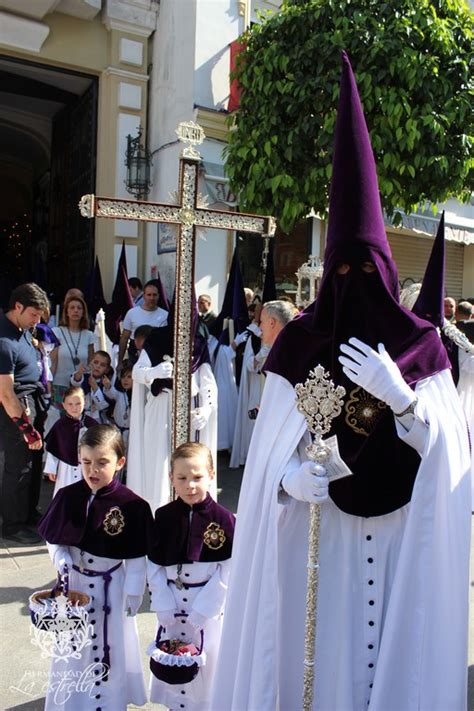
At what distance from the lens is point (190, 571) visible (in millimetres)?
2723

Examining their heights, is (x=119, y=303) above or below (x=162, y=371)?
above

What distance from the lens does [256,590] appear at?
91.4 inches

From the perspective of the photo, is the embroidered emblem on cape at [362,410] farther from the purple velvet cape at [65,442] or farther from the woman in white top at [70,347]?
the woman in white top at [70,347]

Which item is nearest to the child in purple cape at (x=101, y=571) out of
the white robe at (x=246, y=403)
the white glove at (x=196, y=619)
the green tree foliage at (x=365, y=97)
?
the white glove at (x=196, y=619)

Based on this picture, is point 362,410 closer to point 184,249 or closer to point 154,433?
point 184,249

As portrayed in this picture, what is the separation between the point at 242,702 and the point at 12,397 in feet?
9.53

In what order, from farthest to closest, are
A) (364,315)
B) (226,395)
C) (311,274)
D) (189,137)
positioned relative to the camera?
(226,395), (311,274), (189,137), (364,315)

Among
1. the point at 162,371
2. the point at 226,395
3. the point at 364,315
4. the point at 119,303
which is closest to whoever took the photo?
the point at 364,315

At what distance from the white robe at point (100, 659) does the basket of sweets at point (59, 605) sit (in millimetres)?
88

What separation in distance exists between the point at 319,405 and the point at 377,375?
22 cm

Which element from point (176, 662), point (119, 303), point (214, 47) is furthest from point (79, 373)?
point (214, 47)

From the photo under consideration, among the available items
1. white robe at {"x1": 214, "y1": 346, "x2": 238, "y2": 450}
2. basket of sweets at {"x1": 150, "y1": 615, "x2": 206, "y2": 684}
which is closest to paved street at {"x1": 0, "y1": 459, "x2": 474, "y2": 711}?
basket of sweets at {"x1": 150, "y1": 615, "x2": 206, "y2": 684}

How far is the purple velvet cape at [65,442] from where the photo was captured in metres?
4.46

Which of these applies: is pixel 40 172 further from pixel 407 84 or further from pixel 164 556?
pixel 164 556
